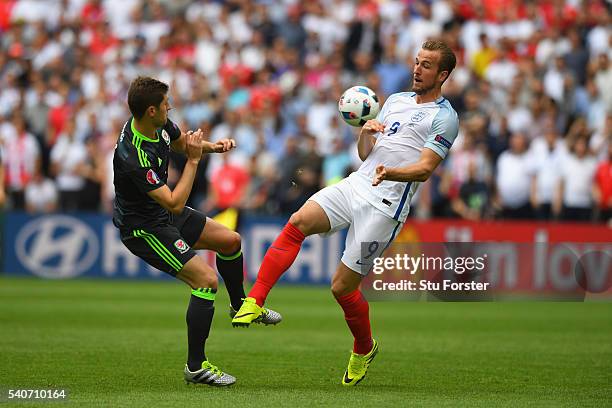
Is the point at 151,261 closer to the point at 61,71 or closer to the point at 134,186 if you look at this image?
the point at 134,186

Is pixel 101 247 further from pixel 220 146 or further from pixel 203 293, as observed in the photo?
pixel 203 293

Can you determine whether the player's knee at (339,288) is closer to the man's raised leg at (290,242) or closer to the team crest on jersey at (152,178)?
the man's raised leg at (290,242)

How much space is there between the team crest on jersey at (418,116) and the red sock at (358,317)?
1499 millimetres

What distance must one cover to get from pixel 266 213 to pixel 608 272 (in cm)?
646

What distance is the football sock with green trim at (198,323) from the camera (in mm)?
9039

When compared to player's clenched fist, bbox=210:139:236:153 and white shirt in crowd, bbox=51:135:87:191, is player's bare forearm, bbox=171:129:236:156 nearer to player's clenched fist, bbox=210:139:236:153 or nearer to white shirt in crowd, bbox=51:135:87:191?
player's clenched fist, bbox=210:139:236:153

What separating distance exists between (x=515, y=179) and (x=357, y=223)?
10484 mm

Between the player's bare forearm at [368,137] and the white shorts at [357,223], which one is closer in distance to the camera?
the player's bare forearm at [368,137]

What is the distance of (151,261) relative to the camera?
9.15 m

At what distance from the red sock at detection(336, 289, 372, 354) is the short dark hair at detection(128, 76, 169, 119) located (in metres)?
2.24

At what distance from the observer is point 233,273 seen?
982 cm

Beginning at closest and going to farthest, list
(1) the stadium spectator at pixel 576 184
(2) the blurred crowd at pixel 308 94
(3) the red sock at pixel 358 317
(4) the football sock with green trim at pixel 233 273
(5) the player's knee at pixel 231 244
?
(3) the red sock at pixel 358 317
(5) the player's knee at pixel 231 244
(4) the football sock with green trim at pixel 233 273
(1) the stadium spectator at pixel 576 184
(2) the blurred crowd at pixel 308 94

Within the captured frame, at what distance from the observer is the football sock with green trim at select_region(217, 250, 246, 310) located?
980 centimetres

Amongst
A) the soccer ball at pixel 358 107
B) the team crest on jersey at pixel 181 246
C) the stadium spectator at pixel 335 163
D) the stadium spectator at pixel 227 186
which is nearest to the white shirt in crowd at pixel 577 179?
the stadium spectator at pixel 335 163
